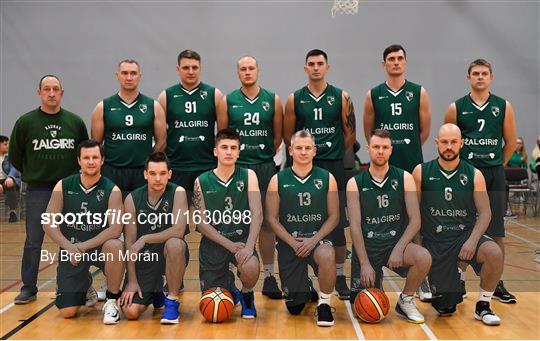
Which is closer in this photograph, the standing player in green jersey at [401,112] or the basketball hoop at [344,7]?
the standing player in green jersey at [401,112]

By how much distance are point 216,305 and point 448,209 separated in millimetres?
1844

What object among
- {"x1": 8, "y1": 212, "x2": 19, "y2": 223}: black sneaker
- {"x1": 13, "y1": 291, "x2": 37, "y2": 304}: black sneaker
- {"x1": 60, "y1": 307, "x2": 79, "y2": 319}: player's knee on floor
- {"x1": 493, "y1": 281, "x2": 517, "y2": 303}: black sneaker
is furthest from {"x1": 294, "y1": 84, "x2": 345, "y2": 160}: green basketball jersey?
{"x1": 8, "y1": 212, "x2": 19, "y2": 223}: black sneaker

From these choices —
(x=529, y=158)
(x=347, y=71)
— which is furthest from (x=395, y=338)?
(x=529, y=158)

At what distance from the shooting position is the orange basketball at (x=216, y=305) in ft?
14.0

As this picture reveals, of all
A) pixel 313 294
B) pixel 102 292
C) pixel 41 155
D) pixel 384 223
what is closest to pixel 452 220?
pixel 384 223

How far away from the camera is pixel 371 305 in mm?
4242

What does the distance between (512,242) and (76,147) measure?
5.59m

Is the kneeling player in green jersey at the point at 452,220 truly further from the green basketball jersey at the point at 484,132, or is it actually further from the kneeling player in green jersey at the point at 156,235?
the kneeling player in green jersey at the point at 156,235

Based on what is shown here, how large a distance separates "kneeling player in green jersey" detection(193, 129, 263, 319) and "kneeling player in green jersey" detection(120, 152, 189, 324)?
16 centimetres

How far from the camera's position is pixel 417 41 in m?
11.6

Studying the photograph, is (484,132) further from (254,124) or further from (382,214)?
(254,124)

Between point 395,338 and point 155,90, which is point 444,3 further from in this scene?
point 395,338

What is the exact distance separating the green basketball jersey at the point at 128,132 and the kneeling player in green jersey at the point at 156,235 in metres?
0.51

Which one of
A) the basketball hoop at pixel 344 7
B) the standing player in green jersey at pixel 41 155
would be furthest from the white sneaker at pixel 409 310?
the basketball hoop at pixel 344 7
